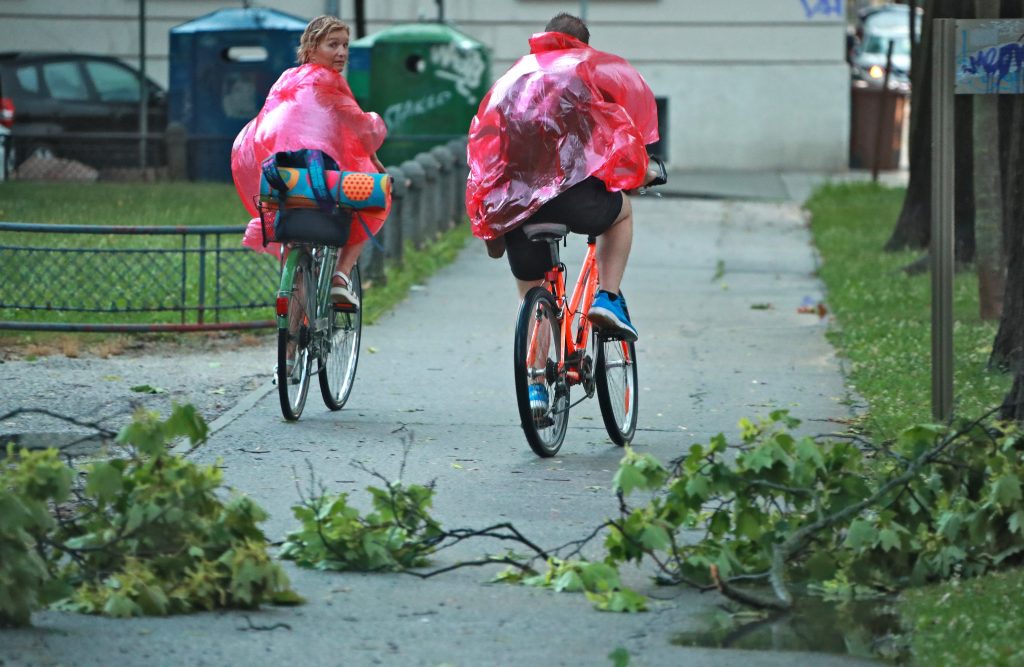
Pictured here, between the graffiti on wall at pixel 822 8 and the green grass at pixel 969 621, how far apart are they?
1953cm

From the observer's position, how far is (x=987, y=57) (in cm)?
706

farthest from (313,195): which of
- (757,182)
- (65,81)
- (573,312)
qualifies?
(65,81)

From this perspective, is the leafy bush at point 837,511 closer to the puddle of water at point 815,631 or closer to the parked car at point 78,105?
the puddle of water at point 815,631

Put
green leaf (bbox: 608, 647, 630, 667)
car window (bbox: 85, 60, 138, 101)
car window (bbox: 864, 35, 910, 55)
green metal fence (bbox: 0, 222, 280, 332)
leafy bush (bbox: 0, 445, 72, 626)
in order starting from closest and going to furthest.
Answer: green leaf (bbox: 608, 647, 630, 667) < leafy bush (bbox: 0, 445, 72, 626) < green metal fence (bbox: 0, 222, 280, 332) < car window (bbox: 85, 60, 138, 101) < car window (bbox: 864, 35, 910, 55)

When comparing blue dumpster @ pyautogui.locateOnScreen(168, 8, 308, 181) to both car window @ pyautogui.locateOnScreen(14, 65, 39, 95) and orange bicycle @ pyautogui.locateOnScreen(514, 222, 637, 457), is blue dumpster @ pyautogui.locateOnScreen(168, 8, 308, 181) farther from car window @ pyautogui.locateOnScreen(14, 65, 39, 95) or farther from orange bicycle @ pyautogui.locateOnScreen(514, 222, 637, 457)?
orange bicycle @ pyautogui.locateOnScreen(514, 222, 637, 457)

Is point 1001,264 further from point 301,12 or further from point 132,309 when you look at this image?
point 301,12

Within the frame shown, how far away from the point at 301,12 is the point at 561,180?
1839cm

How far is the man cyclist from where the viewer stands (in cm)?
718

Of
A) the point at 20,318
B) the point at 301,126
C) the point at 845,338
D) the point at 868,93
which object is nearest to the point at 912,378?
the point at 845,338

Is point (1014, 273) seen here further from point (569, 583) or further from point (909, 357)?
point (569, 583)

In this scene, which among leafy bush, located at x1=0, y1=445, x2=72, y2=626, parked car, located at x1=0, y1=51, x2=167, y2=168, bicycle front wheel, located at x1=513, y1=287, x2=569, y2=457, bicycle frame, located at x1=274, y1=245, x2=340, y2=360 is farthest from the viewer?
parked car, located at x1=0, y1=51, x2=167, y2=168

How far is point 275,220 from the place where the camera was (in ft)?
25.8

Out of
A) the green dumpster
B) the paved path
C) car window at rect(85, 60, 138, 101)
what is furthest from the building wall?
the paved path

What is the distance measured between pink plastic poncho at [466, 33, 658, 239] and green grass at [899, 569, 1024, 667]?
8.35 feet
